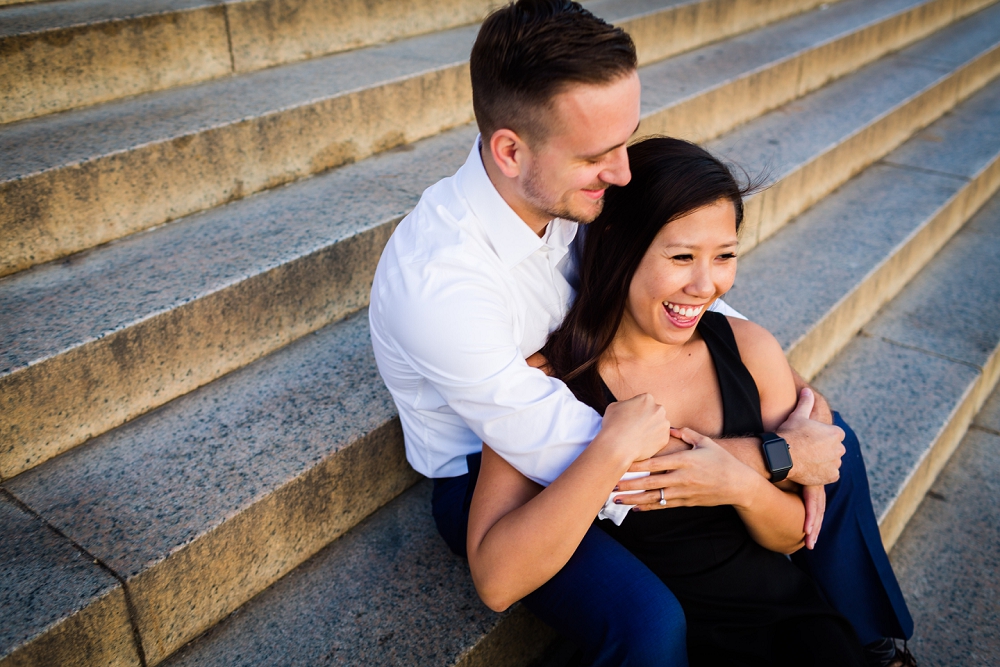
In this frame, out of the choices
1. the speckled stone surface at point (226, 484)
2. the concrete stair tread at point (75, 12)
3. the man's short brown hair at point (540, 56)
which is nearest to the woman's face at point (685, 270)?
the man's short brown hair at point (540, 56)

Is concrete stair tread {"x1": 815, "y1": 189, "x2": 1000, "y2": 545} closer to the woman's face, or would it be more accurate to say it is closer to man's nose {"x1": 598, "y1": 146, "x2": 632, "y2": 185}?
the woman's face

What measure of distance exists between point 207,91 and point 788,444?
2652 mm

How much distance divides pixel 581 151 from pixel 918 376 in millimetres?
2397

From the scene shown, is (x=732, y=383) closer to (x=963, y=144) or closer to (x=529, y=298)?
(x=529, y=298)

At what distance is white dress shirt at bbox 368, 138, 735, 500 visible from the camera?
1.70 metres

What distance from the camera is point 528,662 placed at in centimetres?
223

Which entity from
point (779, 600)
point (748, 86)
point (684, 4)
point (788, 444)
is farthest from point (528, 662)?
point (684, 4)

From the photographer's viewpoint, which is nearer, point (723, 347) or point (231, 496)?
point (231, 496)

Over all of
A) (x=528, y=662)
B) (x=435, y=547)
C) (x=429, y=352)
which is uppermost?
(x=429, y=352)

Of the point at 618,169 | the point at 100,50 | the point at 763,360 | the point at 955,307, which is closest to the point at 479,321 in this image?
the point at 618,169

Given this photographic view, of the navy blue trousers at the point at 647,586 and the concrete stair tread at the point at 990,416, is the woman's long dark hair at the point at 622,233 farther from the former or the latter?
the concrete stair tread at the point at 990,416

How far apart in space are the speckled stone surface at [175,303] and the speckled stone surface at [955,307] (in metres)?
2.52

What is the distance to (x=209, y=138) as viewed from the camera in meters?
2.81

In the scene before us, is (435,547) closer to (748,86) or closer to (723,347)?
(723,347)
